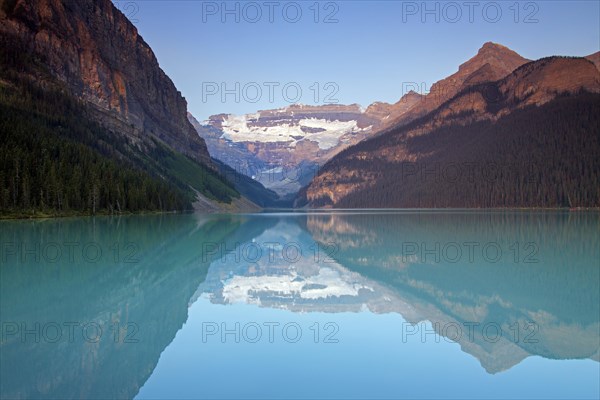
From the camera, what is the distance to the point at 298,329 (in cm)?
1510

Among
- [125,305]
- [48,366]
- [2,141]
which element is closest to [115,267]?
[125,305]

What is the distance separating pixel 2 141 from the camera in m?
84.1

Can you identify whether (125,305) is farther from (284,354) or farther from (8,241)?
(8,241)

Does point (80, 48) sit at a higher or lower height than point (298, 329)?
higher

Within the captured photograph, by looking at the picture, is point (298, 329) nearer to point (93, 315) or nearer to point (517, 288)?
point (93, 315)

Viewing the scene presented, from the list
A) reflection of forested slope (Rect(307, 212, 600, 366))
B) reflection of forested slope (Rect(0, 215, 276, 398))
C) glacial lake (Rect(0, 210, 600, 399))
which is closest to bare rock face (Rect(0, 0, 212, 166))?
reflection of forested slope (Rect(0, 215, 276, 398))

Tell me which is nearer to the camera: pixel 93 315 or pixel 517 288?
pixel 93 315

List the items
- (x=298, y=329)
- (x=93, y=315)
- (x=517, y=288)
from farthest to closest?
(x=517, y=288)
(x=93, y=315)
(x=298, y=329)

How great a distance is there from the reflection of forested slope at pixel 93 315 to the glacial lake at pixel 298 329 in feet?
0.17

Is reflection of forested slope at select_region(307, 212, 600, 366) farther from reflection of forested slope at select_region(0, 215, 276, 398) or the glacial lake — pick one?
reflection of forested slope at select_region(0, 215, 276, 398)

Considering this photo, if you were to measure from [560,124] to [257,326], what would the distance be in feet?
674

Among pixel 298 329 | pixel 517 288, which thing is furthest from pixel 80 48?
pixel 298 329

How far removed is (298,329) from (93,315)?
6.26m

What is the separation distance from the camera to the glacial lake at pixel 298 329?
1033 centimetres
